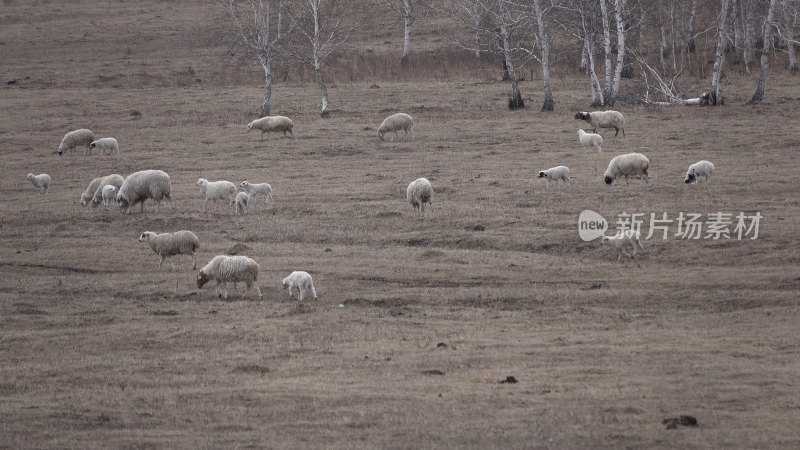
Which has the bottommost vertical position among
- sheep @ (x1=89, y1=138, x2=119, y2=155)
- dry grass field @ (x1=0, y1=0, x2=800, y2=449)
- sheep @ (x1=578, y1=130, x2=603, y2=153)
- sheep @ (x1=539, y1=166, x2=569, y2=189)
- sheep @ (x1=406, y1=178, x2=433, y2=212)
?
dry grass field @ (x1=0, y1=0, x2=800, y2=449)

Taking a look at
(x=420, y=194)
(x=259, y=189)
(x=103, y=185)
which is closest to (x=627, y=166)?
(x=420, y=194)

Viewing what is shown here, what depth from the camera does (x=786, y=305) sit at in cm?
1574

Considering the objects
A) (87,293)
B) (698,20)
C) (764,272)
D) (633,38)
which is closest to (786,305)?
(764,272)

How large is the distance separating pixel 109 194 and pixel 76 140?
1154 cm

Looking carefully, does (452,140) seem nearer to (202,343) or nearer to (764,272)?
(764,272)

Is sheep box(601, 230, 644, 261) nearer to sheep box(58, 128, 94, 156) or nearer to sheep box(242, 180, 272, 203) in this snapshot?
sheep box(242, 180, 272, 203)

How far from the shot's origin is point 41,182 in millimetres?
29500

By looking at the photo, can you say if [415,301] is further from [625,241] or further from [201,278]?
[625,241]

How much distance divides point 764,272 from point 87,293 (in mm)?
11988

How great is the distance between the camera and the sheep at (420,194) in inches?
950

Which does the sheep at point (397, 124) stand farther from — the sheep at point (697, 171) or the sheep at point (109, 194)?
the sheep at point (697, 171)

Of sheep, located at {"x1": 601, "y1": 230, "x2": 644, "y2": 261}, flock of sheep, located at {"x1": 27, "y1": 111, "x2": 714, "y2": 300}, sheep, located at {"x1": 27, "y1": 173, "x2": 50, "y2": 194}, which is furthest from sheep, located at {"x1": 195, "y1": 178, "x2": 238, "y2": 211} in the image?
sheep, located at {"x1": 601, "y1": 230, "x2": 644, "y2": 261}

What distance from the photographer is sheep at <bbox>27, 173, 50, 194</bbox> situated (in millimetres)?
29438

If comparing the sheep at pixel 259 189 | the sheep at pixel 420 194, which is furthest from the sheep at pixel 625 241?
the sheep at pixel 259 189
